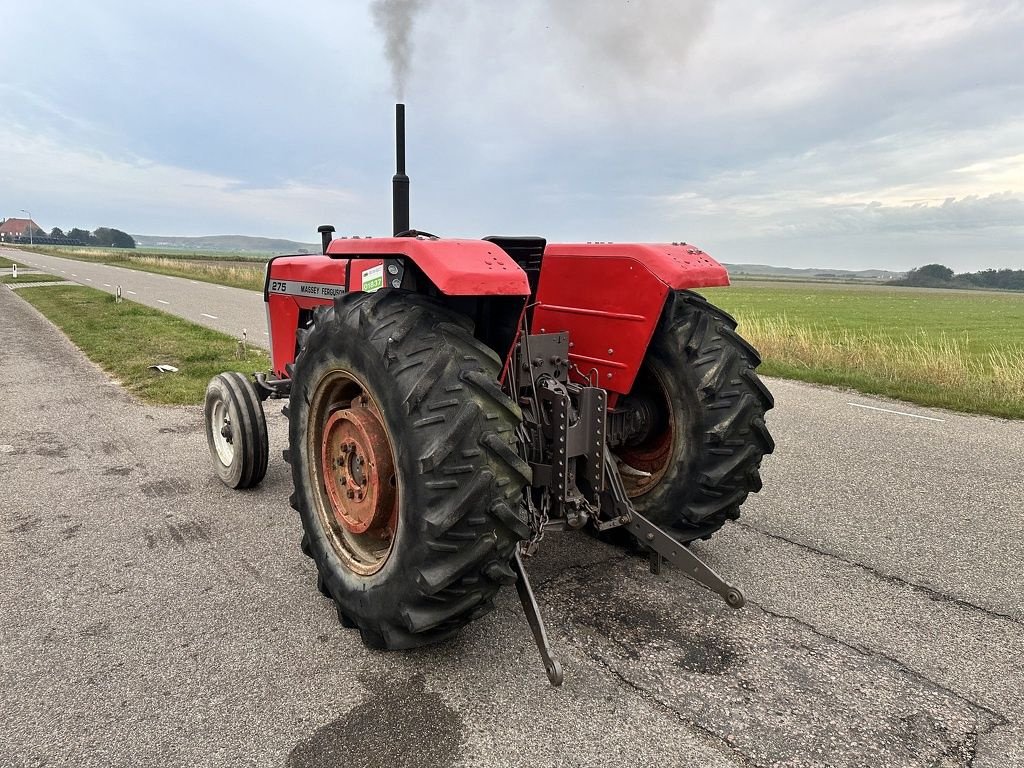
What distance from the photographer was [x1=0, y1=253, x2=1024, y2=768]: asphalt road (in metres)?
2.10

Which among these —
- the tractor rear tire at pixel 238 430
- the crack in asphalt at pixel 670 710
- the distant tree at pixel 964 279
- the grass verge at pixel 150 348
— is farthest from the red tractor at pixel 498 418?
the distant tree at pixel 964 279

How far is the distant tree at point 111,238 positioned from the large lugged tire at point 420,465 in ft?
479

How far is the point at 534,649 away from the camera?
8.51 ft

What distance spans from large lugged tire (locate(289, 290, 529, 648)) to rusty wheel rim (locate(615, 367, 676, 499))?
113cm

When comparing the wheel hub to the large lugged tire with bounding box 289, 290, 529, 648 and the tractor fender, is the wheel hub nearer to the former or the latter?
the large lugged tire with bounding box 289, 290, 529, 648

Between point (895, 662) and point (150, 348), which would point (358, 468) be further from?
point (150, 348)

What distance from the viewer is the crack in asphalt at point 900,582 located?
2951 mm

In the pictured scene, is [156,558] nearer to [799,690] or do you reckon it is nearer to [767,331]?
[799,690]

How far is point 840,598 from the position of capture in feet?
10.1

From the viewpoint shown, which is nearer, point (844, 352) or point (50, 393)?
point (50, 393)

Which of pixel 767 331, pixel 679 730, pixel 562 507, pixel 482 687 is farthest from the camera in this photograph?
pixel 767 331

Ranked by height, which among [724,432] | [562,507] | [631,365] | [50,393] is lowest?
[50,393]

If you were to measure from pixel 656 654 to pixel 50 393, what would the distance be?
23.8ft

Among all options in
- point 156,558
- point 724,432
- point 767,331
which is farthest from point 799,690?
point 767,331
